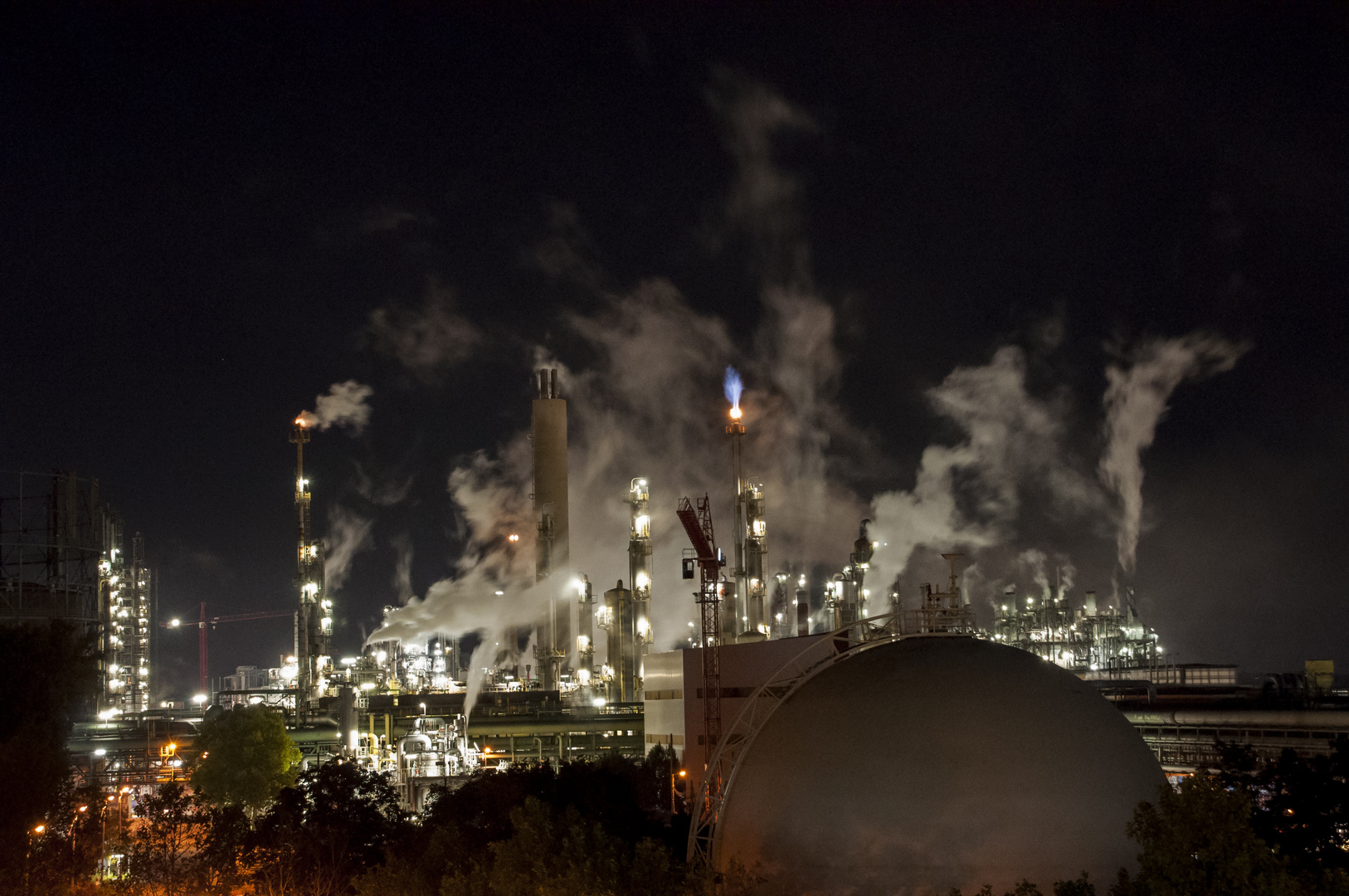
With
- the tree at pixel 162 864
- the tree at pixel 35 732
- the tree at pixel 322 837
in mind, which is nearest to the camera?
the tree at pixel 35 732

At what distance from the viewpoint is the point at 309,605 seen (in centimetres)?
10225

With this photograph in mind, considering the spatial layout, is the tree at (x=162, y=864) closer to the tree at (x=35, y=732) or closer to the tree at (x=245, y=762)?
the tree at (x=35, y=732)

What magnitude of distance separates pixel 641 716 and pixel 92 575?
3924cm

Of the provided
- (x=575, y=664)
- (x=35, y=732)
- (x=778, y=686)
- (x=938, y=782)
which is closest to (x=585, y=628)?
Result: (x=575, y=664)

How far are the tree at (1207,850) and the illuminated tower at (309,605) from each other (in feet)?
290

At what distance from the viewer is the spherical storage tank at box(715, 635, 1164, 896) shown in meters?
25.9

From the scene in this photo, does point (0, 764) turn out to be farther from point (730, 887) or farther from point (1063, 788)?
point (1063, 788)

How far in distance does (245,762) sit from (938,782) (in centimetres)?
4860

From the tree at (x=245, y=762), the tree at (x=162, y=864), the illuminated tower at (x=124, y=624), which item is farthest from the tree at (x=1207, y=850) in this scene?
the illuminated tower at (x=124, y=624)

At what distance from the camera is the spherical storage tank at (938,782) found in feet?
84.8

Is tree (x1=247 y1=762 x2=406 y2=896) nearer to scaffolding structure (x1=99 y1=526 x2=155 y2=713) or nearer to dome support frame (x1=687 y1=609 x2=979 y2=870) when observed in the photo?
dome support frame (x1=687 y1=609 x2=979 y2=870)

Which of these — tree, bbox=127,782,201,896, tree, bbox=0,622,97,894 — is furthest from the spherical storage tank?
tree, bbox=0,622,97,894

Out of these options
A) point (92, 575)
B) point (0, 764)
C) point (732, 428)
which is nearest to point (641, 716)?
point (732, 428)

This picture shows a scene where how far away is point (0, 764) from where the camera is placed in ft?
110
